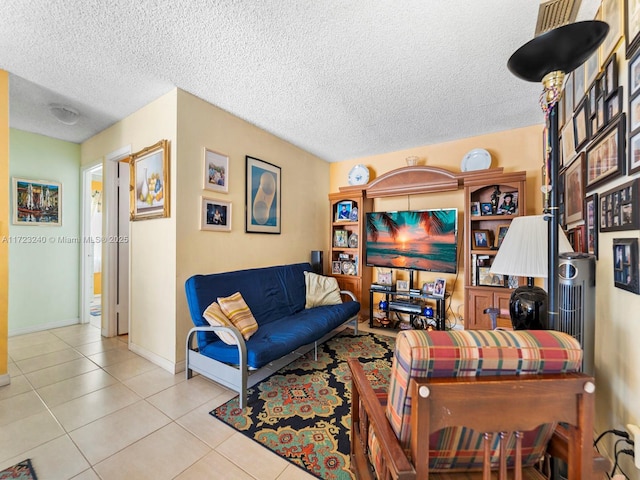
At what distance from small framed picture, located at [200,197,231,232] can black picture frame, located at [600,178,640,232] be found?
2.83m

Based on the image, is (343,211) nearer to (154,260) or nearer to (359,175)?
(359,175)

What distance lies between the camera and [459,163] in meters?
3.53

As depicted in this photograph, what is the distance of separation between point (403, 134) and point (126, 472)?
383 centimetres

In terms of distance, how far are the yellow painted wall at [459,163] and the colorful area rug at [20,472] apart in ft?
12.3

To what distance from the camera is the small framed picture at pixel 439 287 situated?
3.36 metres

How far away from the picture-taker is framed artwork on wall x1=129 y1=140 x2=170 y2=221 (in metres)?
2.44

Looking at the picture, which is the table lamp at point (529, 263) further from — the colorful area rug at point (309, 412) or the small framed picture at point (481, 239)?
the small framed picture at point (481, 239)

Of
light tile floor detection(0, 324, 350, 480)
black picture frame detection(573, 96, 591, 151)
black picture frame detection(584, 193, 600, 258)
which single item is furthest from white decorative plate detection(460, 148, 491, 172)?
light tile floor detection(0, 324, 350, 480)

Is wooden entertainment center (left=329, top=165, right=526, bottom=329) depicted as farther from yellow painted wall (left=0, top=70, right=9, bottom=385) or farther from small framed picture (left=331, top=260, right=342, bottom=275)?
yellow painted wall (left=0, top=70, right=9, bottom=385)

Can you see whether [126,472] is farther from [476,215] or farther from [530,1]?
[476,215]

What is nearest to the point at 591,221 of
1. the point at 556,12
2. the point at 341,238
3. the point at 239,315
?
the point at 556,12

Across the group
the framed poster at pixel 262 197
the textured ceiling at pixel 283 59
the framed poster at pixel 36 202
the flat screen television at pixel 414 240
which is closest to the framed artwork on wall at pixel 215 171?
the framed poster at pixel 262 197

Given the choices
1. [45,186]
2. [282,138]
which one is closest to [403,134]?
[282,138]

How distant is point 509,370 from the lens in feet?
2.53
